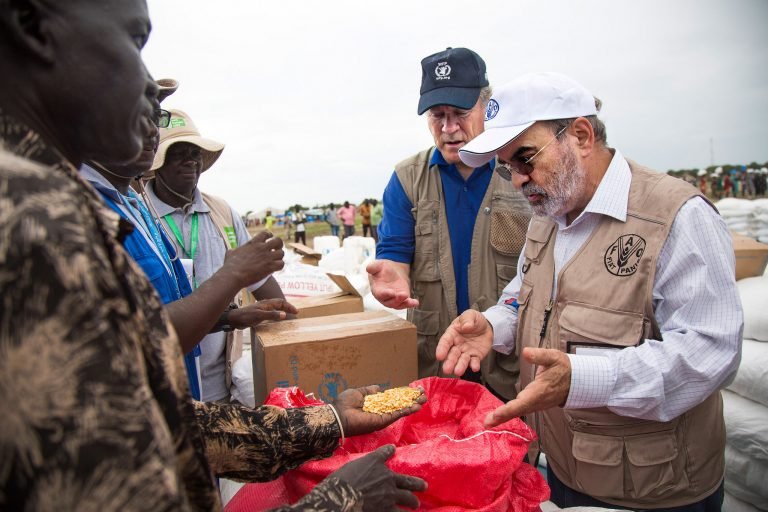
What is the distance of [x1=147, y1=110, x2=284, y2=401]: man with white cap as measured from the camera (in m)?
2.51

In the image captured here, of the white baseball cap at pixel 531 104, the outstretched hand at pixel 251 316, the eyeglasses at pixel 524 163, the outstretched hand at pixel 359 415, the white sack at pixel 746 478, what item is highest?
the white baseball cap at pixel 531 104

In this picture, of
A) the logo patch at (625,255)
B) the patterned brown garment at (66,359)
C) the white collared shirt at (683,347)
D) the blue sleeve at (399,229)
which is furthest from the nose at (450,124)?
the patterned brown garment at (66,359)

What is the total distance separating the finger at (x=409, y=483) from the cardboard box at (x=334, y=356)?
0.80 meters

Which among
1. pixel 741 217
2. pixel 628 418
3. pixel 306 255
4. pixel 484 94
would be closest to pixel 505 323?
pixel 628 418

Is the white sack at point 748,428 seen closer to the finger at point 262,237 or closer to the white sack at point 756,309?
the white sack at point 756,309

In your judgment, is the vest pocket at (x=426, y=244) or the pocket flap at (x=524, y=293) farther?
the vest pocket at (x=426, y=244)

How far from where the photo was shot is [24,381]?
49 cm

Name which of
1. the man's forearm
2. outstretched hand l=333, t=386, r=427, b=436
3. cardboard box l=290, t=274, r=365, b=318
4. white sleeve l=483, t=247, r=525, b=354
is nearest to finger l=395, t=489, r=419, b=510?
outstretched hand l=333, t=386, r=427, b=436

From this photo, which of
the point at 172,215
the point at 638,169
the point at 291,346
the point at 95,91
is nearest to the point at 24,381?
the point at 95,91

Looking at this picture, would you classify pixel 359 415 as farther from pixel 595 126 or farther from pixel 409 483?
pixel 595 126

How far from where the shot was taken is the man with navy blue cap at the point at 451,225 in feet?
8.29

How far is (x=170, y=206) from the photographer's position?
8.53 feet

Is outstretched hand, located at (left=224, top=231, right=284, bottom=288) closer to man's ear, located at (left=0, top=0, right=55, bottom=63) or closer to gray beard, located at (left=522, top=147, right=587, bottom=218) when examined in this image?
gray beard, located at (left=522, top=147, right=587, bottom=218)

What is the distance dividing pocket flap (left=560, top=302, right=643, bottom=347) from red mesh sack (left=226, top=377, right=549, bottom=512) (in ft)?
1.29
